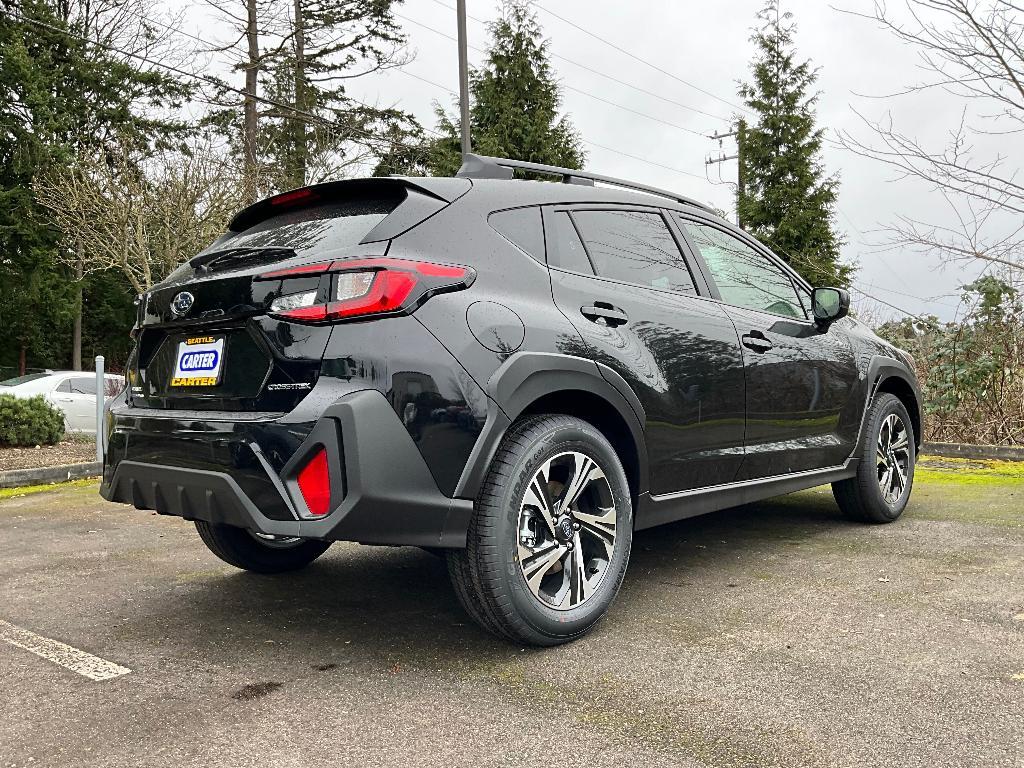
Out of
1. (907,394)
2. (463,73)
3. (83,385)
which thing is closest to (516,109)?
(463,73)

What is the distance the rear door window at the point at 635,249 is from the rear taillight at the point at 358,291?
910mm

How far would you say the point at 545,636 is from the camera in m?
2.85

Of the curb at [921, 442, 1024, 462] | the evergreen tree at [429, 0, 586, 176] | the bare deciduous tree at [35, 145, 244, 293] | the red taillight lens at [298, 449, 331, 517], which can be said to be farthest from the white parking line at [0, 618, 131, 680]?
the evergreen tree at [429, 0, 586, 176]

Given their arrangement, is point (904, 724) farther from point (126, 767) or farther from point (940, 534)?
point (940, 534)

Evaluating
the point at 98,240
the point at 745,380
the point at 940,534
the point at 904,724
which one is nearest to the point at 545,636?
the point at 904,724

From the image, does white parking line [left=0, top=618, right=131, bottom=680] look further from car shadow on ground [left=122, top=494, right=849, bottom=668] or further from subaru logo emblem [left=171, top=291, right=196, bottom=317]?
subaru logo emblem [left=171, top=291, right=196, bottom=317]

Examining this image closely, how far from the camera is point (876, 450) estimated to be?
4891 mm

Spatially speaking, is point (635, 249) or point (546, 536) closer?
point (546, 536)

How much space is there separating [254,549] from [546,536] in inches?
61.7

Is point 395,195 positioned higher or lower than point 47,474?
higher

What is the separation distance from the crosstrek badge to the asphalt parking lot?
3.00 feet

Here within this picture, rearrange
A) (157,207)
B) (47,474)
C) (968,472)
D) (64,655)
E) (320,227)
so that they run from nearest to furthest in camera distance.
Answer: (64,655) → (320,227) → (968,472) → (47,474) → (157,207)

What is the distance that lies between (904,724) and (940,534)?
2.76 metres

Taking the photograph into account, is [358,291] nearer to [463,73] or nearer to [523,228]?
[523,228]
